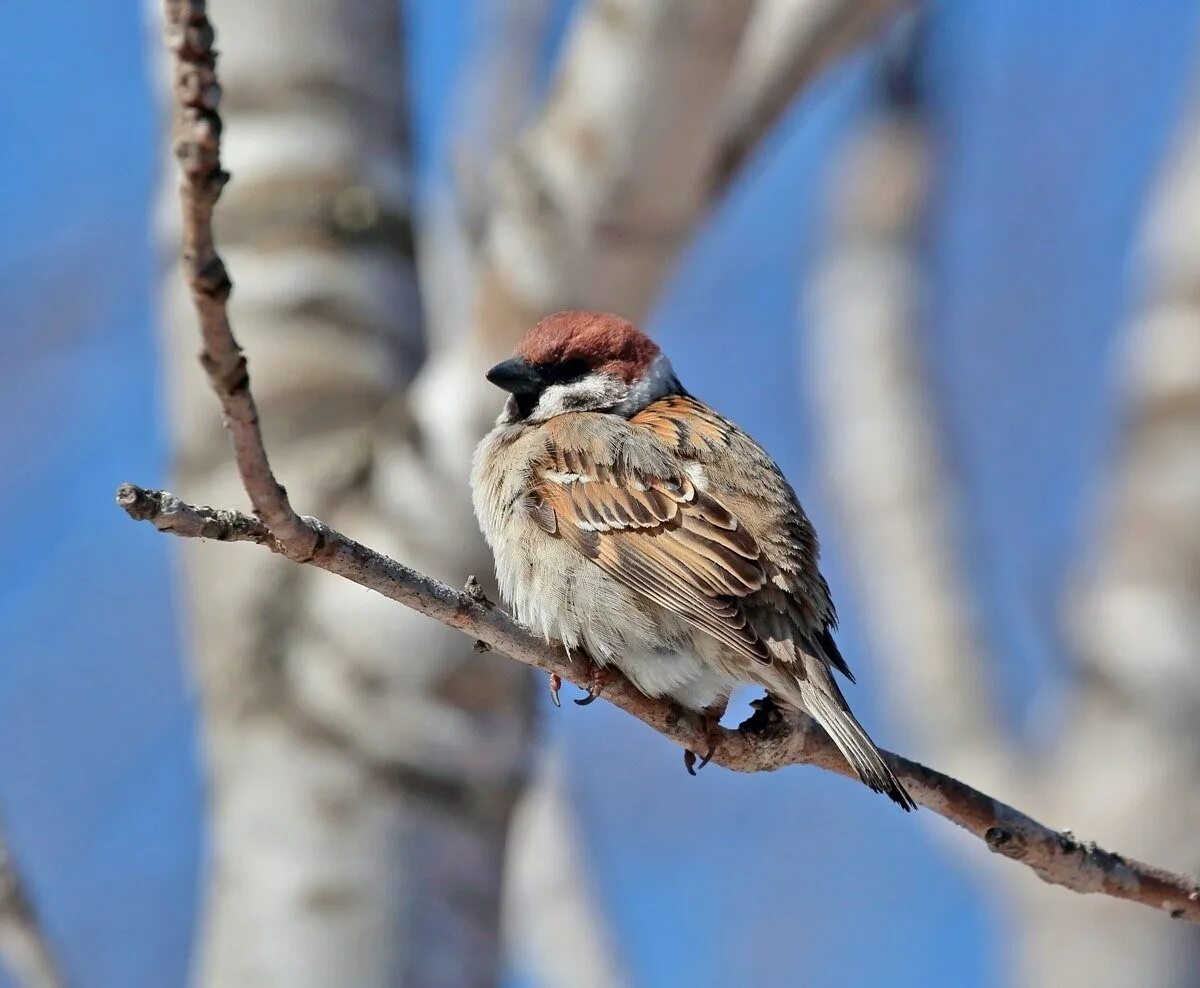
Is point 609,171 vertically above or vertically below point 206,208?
above

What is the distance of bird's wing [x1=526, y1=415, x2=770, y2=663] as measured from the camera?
324 cm

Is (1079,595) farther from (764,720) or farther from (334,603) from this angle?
(764,720)

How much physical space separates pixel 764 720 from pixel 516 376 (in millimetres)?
1263

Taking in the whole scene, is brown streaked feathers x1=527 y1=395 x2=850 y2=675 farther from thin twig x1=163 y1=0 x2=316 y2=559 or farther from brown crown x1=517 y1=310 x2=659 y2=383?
thin twig x1=163 y1=0 x2=316 y2=559

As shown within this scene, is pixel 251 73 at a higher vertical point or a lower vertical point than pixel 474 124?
lower

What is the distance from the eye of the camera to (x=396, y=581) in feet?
7.40

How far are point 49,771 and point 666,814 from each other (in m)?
3.28

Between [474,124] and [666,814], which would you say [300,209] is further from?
[666,814]

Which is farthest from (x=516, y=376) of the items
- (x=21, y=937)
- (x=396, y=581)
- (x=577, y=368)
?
(x=21, y=937)

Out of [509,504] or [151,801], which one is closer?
[509,504]

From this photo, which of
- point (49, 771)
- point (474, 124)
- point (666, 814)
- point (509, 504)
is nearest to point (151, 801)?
point (49, 771)

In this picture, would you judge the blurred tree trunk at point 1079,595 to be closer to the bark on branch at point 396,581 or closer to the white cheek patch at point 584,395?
the white cheek patch at point 584,395

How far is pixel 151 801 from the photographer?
784 centimetres

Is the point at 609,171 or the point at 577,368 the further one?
the point at 609,171
